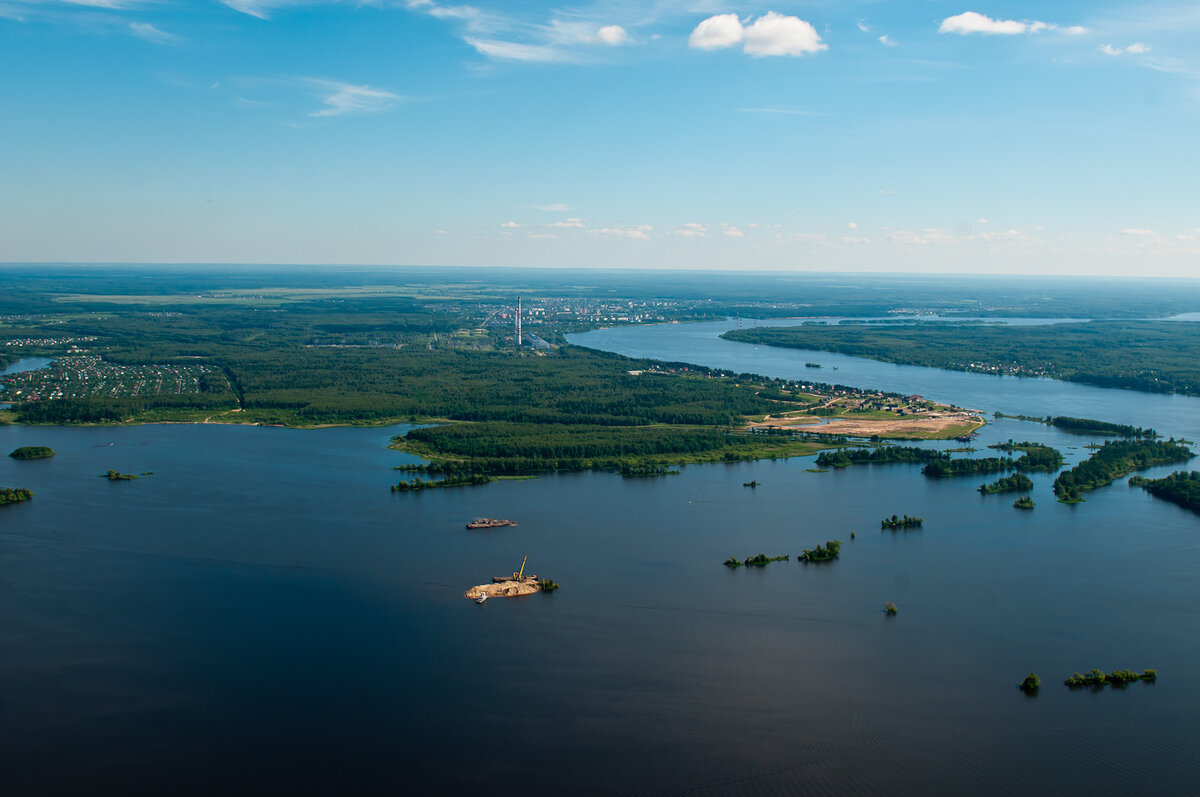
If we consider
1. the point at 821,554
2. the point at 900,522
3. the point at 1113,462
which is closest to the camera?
the point at 821,554

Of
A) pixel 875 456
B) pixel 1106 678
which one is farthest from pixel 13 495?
pixel 875 456

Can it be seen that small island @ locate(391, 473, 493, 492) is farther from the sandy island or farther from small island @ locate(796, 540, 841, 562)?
small island @ locate(796, 540, 841, 562)

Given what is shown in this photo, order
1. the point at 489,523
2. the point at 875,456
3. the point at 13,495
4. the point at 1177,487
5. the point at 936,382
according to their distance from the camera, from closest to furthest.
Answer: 1. the point at 489,523
2. the point at 13,495
3. the point at 1177,487
4. the point at 875,456
5. the point at 936,382

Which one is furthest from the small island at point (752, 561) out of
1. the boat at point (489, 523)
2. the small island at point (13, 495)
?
the small island at point (13, 495)

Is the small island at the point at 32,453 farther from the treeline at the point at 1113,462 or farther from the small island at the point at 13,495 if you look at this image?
the treeline at the point at 1113,462

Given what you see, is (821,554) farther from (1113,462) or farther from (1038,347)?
(1038,347)
